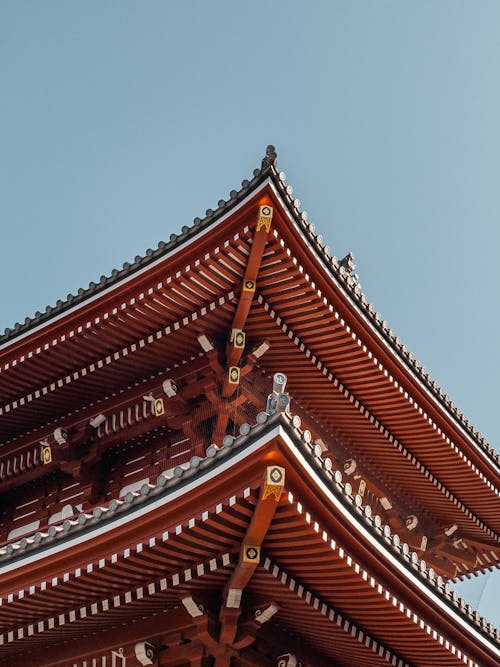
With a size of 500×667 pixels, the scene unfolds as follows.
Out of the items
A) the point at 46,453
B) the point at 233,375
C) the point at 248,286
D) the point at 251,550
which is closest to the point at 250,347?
the point at 233,375

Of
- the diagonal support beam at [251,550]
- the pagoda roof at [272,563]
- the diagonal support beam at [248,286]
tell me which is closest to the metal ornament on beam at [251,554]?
the diagonal support beam at [251,550]

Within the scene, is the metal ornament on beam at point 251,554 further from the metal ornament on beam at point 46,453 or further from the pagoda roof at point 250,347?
the metal ornament on beam at point 46,453

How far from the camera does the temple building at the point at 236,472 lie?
9.10 meters

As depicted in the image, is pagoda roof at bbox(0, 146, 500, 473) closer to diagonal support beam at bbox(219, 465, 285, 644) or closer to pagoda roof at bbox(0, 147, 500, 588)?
pagoda roof at bbox(0, 147, 500, 588)

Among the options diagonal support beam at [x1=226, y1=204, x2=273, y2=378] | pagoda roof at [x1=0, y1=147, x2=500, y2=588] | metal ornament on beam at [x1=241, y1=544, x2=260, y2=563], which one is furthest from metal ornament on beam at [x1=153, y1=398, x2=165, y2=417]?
metal ornament on beam at [x1=241, y1=544, x2=260, y2=563]

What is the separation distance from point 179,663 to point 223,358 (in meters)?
5.03

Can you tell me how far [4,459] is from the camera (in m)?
16.3

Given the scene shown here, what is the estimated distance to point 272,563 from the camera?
9.27 metres

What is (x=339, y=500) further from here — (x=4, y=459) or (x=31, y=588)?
(x=4, y=459)

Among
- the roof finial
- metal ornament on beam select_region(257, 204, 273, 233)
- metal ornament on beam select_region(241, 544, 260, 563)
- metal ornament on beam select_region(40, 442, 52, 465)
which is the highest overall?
the roof finial

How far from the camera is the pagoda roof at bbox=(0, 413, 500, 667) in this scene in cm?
876

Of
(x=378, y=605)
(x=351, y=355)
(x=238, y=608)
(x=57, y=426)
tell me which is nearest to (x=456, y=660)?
(x=378, y=605)

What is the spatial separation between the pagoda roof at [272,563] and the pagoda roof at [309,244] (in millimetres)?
4389

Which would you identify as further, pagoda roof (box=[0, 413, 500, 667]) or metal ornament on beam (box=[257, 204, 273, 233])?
metal ornament on beam (box=[257, 204, 273, 233])
